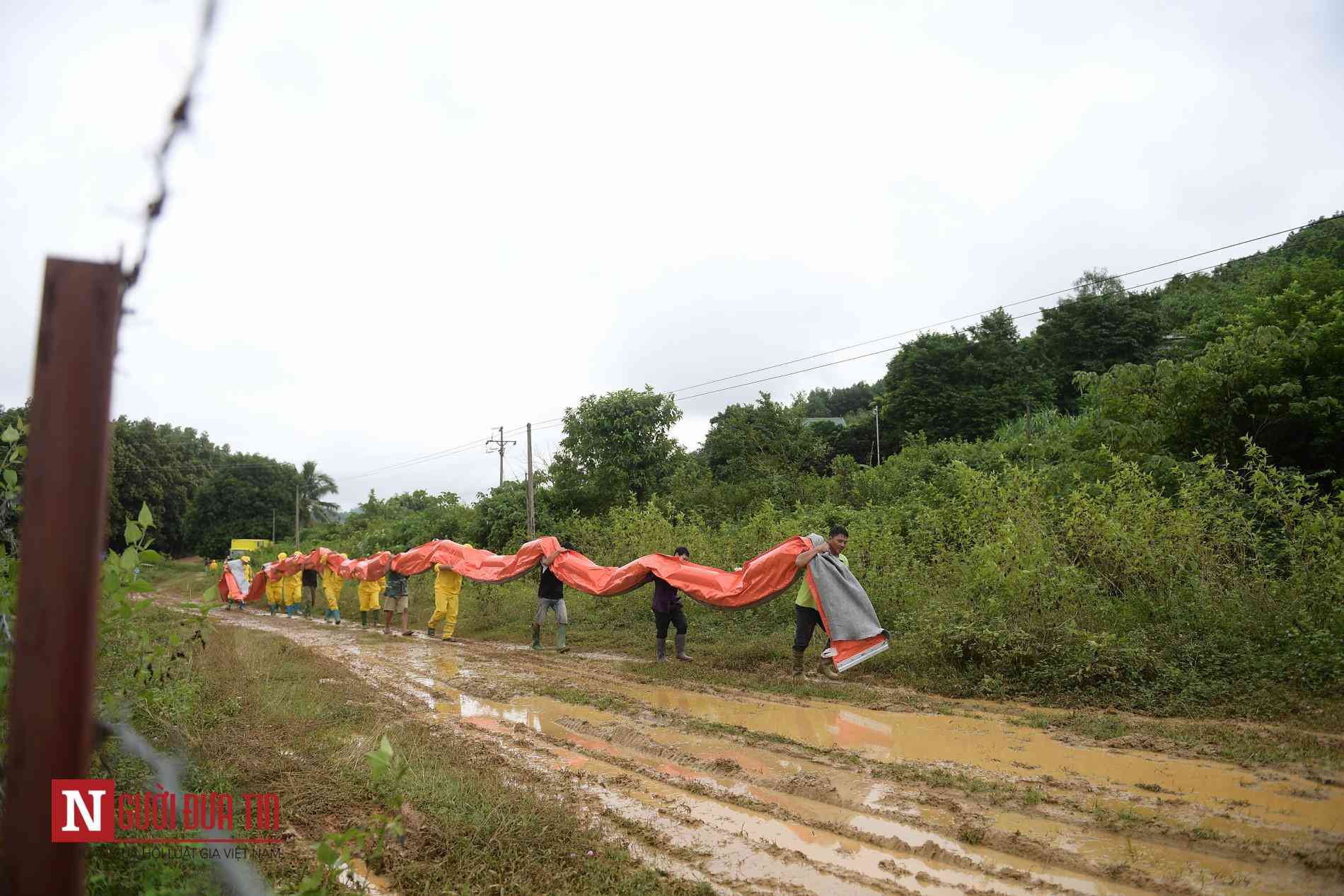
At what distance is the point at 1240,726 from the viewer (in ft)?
20.1

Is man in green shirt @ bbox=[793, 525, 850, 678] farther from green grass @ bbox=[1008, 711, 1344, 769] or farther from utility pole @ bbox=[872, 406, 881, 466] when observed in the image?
utility pole @ bbox=[872, 406, 881, 466]

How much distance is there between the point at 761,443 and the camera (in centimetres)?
2573

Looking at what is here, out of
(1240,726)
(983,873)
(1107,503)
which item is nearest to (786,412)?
(1107,503)

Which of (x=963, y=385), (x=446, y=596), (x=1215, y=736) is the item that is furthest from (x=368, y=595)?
(x=963, y=385)

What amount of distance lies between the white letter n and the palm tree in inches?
2172

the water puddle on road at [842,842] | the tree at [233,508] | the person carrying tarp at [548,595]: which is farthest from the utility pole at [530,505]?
the tree at [233,508]

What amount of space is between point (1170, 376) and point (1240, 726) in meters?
9.02

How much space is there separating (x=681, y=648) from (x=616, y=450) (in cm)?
1621

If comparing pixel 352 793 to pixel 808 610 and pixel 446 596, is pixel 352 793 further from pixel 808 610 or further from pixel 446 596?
pixel 446 596

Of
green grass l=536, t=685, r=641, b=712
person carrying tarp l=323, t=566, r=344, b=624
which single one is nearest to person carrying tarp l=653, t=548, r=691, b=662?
green grass l=536, t=685, r=641, b=712

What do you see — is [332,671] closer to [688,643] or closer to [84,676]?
[688,643]

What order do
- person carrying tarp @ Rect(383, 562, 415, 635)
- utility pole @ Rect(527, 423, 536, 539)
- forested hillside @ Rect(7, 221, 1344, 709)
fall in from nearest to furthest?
forested hillside @ Rect(7, 221, 1344, 709) → person carrying tarp @ Rect(383, 562, 415, 635) → utility pole @ Rect(527, 423, 536, 539)

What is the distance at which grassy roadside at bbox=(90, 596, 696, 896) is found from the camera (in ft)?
12.6

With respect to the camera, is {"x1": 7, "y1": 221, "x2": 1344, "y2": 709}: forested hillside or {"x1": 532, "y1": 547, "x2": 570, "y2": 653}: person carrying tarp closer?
{"x1": 7, "y1": 221, "x2": 1344, "y2": 709}: forested hillside
